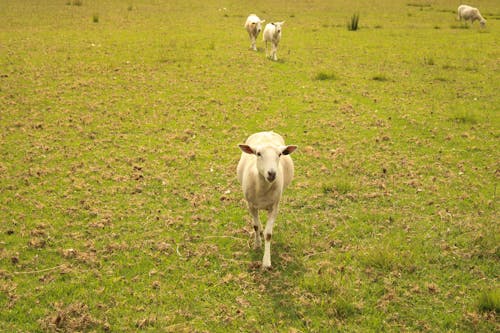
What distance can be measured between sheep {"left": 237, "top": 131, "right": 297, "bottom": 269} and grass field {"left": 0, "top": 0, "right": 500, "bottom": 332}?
1.23ft

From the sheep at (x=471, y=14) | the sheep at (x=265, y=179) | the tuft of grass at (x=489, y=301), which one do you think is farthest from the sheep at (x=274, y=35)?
the sheep at (x=471, y=14)

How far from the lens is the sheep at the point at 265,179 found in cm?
485

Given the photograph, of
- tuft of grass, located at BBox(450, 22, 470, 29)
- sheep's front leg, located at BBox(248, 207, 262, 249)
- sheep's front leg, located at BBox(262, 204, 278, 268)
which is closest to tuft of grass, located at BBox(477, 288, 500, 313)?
sheep's front leg, located at BBox(262, 204, 278, 268)

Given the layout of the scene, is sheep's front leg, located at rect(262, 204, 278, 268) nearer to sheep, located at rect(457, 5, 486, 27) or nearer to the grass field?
the grass field

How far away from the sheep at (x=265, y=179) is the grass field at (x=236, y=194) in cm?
38

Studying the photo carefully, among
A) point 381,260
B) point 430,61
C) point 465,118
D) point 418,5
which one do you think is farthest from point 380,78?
point 418,5

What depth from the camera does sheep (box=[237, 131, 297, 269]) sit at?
4852mm

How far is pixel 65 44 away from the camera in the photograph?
53.3ft

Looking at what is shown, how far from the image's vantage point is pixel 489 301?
4340 mm

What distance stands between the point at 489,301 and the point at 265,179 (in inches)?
97.6

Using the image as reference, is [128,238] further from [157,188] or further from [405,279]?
[405,279]

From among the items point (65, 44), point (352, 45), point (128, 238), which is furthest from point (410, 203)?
point (65, 44)

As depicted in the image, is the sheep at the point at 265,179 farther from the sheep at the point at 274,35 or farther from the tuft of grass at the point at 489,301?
the sheep at the point at 274,35

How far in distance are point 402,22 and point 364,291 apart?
2135 centimetres
